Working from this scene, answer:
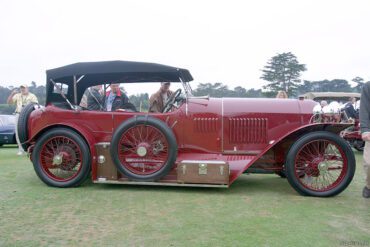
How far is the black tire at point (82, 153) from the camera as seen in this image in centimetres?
550

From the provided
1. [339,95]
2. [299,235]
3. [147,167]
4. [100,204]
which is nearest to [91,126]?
[147,167]

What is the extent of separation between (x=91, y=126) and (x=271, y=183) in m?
2.84

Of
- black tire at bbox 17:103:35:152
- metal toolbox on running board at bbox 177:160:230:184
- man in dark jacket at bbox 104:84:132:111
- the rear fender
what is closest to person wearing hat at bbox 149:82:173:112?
man in dark jacket at bbox 104:84:132:111

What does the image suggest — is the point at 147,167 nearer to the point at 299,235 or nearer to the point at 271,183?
the point at 271,183

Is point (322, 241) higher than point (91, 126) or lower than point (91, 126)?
lower

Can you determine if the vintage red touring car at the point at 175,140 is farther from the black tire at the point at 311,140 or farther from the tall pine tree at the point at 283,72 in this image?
the tall pine tree at the point at 283,72

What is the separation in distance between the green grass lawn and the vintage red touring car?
279mm

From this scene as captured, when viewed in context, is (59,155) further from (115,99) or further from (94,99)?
(115,99)

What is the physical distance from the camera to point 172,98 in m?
5.95

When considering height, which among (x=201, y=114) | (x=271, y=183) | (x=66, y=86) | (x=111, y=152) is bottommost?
(x=271, y=183)

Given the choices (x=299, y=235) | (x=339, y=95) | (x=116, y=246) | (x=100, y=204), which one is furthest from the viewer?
(x=339, y=95)

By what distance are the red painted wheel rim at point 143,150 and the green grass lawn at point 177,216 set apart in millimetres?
313

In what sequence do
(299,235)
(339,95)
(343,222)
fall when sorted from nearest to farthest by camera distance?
(299,235) → (343,222) → (339,95)

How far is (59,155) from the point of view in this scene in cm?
561
